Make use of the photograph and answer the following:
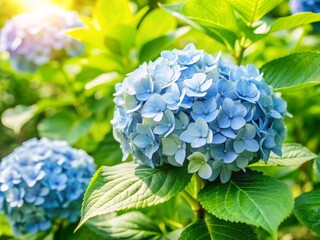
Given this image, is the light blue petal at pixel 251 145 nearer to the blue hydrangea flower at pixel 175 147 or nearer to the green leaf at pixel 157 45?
the blue hydrangea flower at pixel 175 147

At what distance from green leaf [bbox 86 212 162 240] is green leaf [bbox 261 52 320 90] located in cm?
55

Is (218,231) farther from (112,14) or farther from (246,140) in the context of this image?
(112,14)

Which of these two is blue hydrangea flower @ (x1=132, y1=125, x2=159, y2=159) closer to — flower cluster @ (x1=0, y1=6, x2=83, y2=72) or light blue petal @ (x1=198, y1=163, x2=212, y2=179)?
light blue petal @ (x1=198, y1=163, x2=212, y2=179)

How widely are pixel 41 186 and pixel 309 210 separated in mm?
809

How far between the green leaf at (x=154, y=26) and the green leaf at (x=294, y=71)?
26.8 inches

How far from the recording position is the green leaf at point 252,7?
1.44 meters

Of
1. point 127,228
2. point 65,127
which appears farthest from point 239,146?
point 65,127

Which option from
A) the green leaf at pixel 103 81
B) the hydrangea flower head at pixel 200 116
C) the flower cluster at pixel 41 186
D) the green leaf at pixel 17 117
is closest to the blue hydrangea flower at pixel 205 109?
the hydrangea flower head at pixel 200 116

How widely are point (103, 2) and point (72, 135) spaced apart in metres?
0.58

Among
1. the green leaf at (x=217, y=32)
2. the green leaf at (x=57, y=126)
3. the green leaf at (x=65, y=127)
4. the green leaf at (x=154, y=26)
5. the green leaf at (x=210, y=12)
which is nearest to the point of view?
the green leaf at (x=210, y=12)

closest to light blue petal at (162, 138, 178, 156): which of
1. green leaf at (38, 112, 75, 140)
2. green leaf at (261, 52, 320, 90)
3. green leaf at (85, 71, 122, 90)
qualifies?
green leaf at (261, 52, 320, 90)

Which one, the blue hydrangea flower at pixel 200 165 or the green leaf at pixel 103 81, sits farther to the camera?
the green leaf at pixel 103 81

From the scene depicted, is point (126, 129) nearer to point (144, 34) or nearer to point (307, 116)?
point (144, 34)

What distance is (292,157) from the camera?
1.48 m
